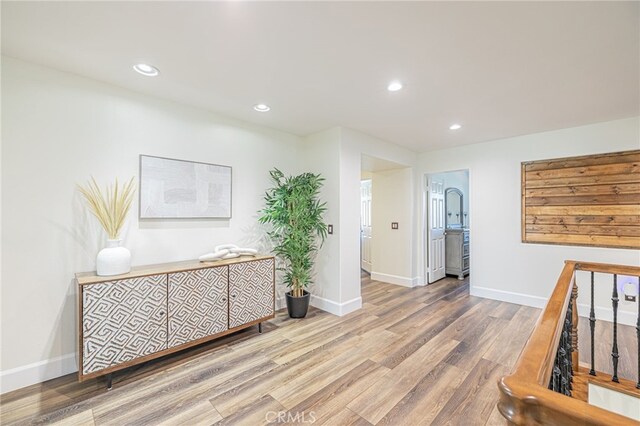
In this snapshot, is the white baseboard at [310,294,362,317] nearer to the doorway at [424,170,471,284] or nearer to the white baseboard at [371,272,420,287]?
the white baseboard at [371,272,420,287]

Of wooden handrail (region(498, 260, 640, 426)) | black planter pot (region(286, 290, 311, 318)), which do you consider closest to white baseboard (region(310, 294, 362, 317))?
black planter pot (region(286, 290, 311, 318))

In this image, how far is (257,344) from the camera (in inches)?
110

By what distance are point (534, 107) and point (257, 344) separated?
3.93 meters

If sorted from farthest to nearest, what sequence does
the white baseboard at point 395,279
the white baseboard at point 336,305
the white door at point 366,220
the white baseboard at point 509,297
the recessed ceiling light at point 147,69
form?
the white door at point 366,220, the white baseboard at point 395,279, the white baseboard at point 509,297, the white baseboard at point 336,305, the recessed ceiling light at point 147,69

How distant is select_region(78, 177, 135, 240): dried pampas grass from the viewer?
2344 mm

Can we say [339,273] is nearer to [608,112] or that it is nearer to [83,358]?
[83,358]

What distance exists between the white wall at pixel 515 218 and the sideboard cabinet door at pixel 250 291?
3394 mm

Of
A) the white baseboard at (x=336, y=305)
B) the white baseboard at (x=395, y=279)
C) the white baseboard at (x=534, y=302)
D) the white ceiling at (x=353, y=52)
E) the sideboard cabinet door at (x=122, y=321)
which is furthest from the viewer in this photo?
the white baseboard at (x=395, y=279)

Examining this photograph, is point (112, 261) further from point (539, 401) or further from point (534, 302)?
point (534, 302)

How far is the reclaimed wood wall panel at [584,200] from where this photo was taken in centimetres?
330

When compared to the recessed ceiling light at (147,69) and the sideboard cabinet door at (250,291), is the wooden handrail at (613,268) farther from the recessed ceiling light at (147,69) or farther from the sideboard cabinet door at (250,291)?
the recessed ceiling light at (147,69)

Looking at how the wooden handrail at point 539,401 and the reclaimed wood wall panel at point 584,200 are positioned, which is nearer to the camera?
the wooden handrail at point 539,401

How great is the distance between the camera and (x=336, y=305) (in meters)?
3.61

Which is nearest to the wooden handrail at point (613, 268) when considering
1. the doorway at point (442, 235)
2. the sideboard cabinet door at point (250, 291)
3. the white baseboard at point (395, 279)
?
the doorway at point (442, 235)
